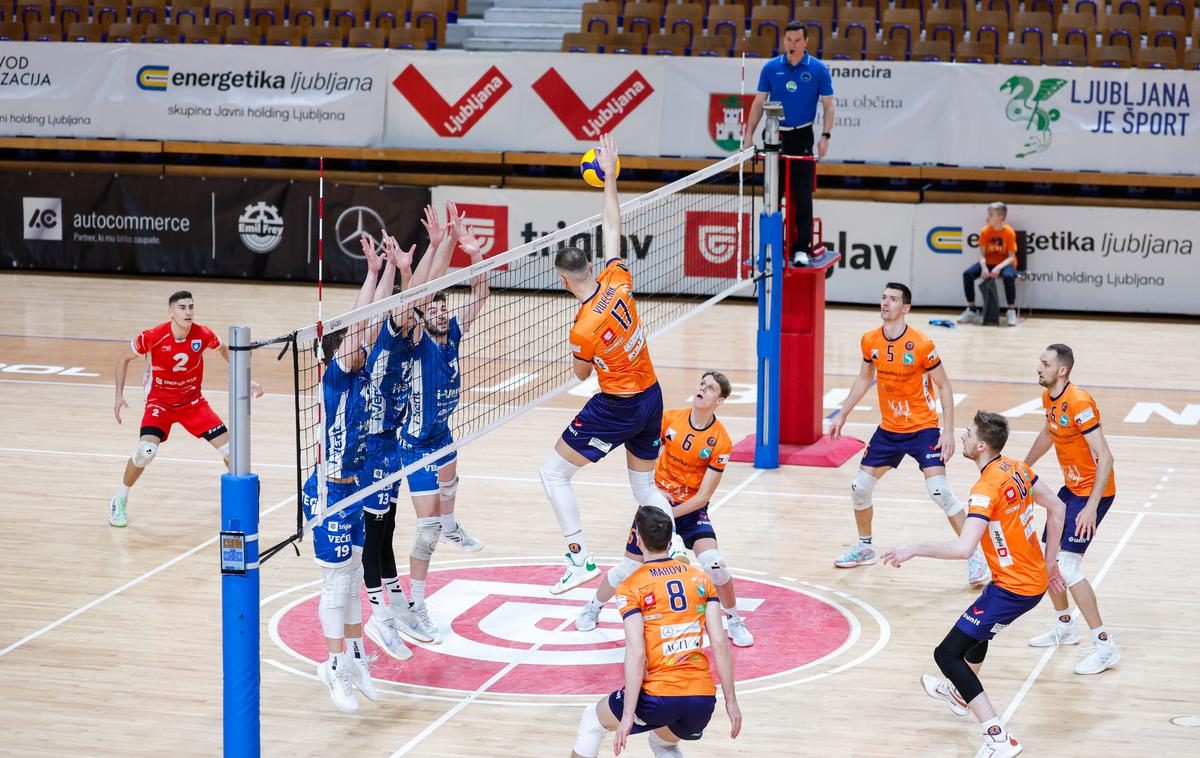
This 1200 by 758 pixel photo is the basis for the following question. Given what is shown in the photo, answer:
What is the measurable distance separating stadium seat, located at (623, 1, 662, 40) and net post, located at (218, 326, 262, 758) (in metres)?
19.7

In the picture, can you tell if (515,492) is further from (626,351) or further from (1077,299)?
(1077,299)

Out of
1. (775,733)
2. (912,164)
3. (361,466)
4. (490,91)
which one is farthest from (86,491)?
(912,164)

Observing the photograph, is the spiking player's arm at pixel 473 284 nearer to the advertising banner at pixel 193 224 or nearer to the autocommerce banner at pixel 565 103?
the autocommerce banner at pixel 565 103

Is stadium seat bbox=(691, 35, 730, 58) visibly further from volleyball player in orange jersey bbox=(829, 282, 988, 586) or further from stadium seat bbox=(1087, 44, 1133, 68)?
volleyball player in orange jersey bbox=(829, 282, 988, 586)

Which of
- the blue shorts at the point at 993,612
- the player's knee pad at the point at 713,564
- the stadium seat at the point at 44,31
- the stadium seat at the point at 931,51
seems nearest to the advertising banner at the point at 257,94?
the stadium seat at the point at 44,31

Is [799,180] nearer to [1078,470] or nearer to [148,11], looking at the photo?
[1078,470]

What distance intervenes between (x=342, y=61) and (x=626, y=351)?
55.1 feet

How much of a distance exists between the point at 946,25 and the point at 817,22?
210cm

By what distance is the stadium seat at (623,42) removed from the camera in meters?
24.8

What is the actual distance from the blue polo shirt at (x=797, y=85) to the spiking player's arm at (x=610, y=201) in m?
4.42

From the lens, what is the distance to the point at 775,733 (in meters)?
8.39

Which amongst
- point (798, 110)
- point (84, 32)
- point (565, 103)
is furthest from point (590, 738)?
point (84, 32)

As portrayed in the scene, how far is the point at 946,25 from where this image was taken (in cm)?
2417

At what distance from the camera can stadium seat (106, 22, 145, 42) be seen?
1056 inches
